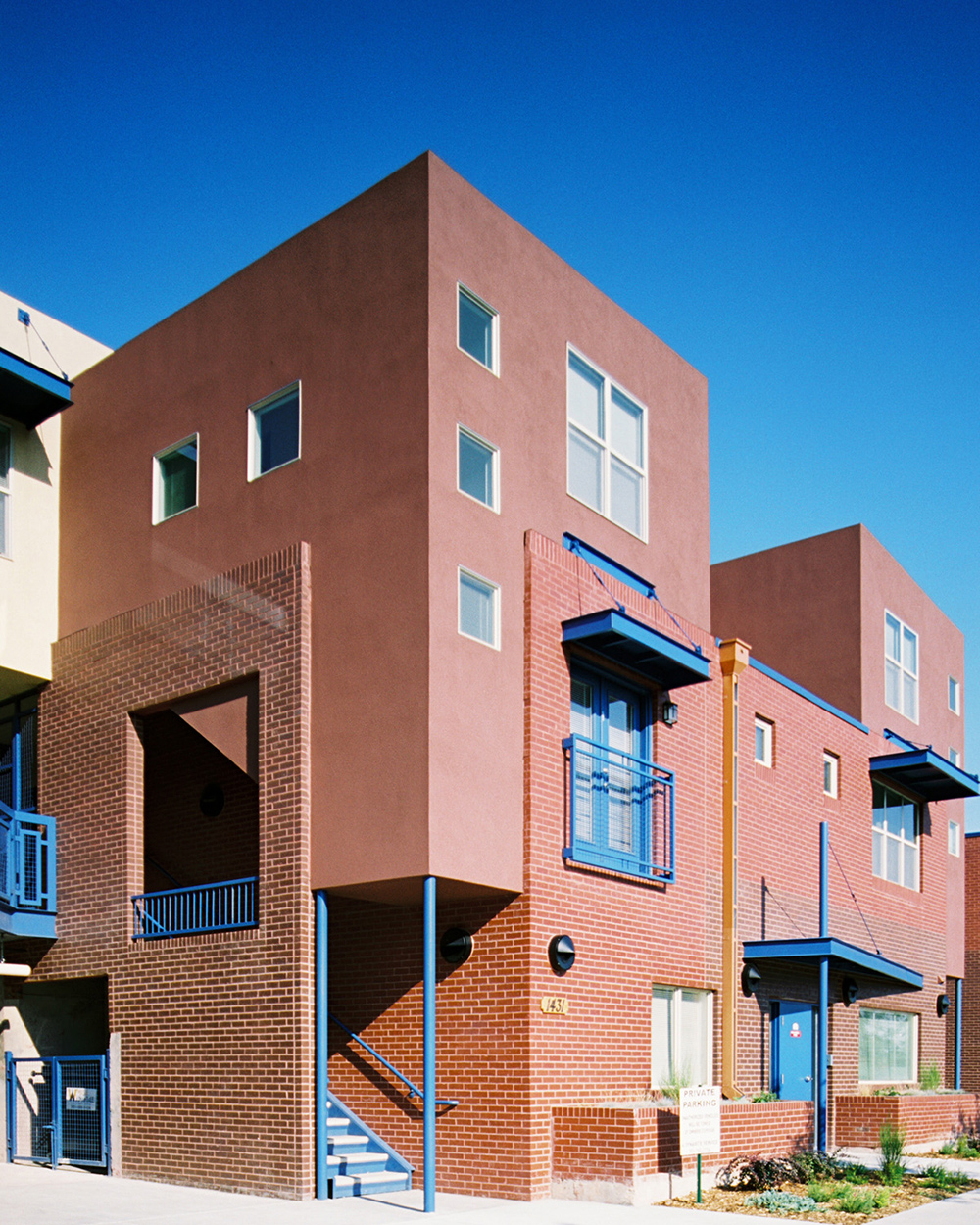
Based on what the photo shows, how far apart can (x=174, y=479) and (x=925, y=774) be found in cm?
1484

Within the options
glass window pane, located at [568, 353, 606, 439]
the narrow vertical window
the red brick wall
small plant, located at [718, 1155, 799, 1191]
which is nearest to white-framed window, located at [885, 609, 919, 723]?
glass window pane, located at [568, 353, 606, 439]

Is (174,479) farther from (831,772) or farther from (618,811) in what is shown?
(831,772)

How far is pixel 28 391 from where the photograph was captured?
1762 cm

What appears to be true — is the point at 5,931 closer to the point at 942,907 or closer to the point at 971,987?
the point at 942,907

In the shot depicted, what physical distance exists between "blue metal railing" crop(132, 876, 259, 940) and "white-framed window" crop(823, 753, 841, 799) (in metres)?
10.3

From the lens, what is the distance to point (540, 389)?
52.1ft

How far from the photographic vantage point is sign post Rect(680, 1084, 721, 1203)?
13328mm

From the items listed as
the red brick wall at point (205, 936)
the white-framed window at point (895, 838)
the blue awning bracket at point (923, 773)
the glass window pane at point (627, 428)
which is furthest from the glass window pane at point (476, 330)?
the white-framed window at point (895, 838)

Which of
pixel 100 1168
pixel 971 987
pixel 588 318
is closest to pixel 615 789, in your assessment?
pixel 588 318

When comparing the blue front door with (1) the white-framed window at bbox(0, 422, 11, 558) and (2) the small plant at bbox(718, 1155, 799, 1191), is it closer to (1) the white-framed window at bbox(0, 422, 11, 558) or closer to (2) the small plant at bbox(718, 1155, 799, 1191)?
(2) the small plant at bbox(718, 1155, 799, 1191)

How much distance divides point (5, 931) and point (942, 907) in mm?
18688

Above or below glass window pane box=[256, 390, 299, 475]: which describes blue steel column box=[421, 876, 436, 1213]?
below

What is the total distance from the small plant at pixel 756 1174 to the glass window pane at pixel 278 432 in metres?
9.26

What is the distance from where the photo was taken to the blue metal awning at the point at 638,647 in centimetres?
1498
